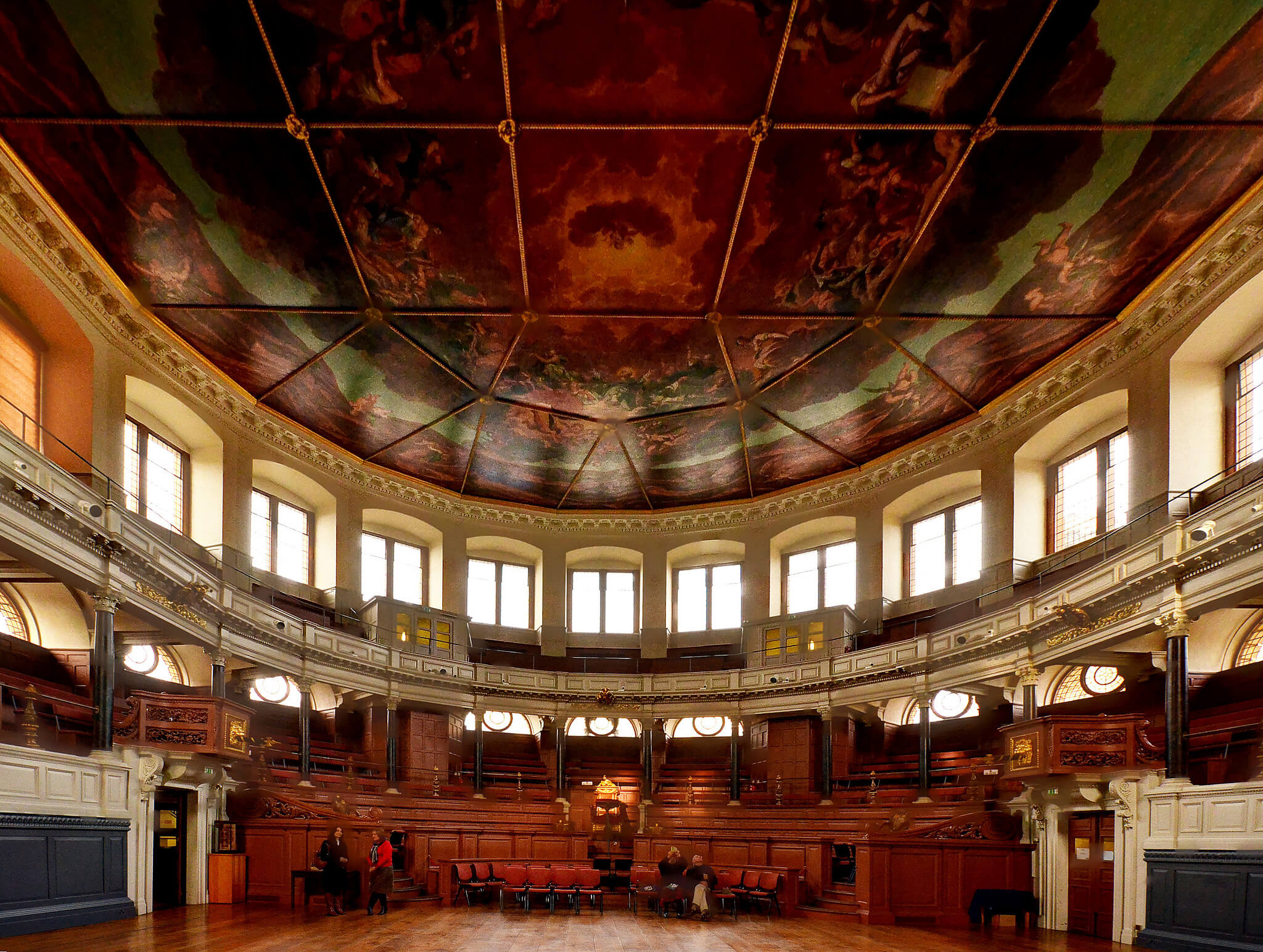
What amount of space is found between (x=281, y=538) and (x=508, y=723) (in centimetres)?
895

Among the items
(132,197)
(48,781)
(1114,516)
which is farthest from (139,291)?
(1114,516)

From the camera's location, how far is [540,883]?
60.0 feet

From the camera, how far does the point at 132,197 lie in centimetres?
1584

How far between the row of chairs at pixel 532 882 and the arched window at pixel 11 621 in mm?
8919

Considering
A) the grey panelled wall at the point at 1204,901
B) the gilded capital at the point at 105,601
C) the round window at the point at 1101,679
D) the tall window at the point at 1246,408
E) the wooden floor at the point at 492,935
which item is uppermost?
the tall window at the point at 1246,408

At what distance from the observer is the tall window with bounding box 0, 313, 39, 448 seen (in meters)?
16.3

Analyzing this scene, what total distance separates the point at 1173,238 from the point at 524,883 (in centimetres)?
1603

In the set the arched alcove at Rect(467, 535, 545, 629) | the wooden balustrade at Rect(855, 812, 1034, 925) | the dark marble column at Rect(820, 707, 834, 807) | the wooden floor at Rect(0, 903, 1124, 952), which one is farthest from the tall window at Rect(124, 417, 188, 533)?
the dark marble column at Rect(820, 707, 834, 807)

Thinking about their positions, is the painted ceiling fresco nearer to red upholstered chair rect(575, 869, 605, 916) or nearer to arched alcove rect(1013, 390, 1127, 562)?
arched alcove rect(1013, 390, 1127, 562)

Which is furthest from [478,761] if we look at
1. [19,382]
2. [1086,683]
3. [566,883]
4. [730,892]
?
[1086,683]

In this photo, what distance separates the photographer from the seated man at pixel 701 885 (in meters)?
17.3

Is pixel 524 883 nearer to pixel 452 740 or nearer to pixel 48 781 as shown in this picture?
pixel 48 781

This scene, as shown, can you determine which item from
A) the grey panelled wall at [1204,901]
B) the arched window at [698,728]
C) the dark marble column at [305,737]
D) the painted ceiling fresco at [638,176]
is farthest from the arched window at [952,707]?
the dark marble column at [305,737]

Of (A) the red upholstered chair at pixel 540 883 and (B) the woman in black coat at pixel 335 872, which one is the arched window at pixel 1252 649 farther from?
(B) the woman in black coat at pixel 335 872
